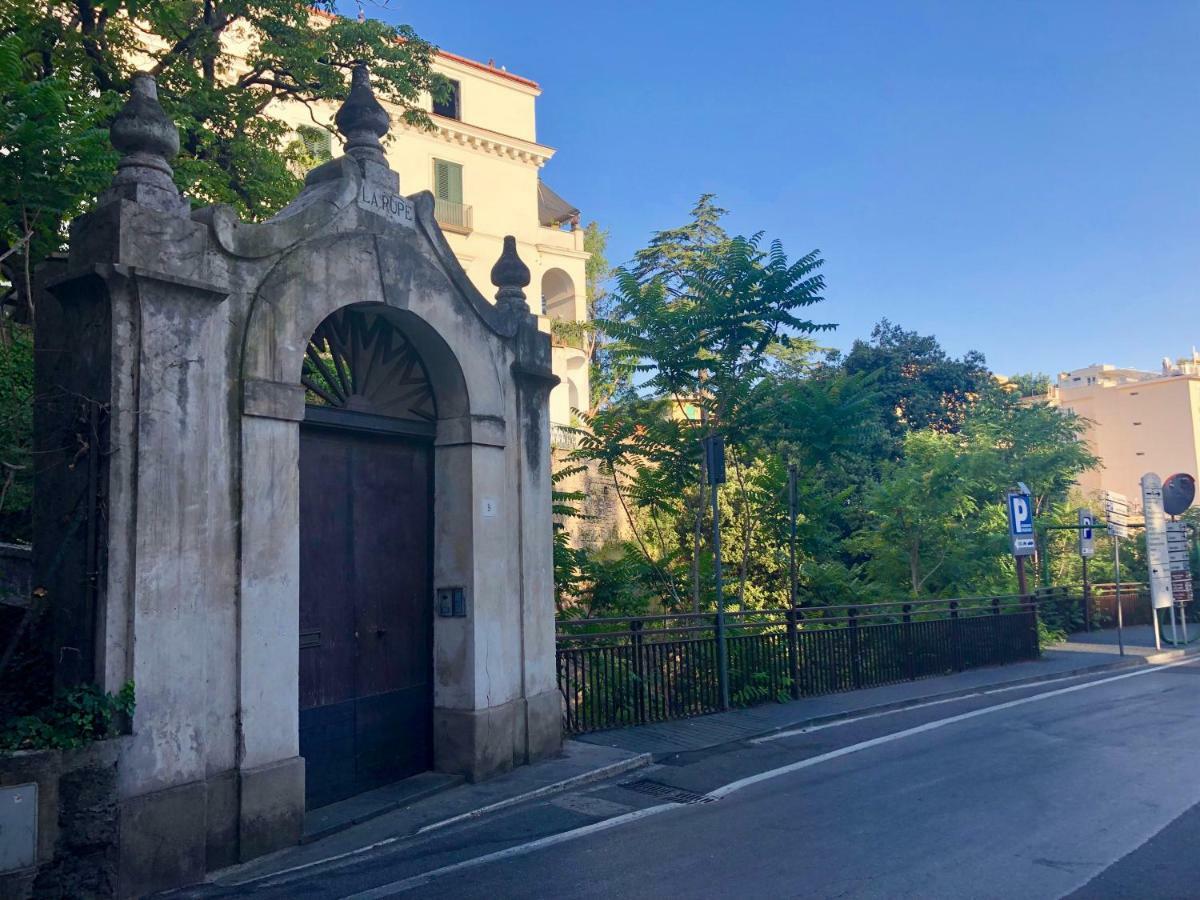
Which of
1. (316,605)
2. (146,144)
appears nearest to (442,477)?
(316,605)

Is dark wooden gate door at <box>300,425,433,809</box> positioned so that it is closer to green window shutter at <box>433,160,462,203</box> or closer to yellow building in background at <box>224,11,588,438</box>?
yellow building in background at <box>224,11,588,438</box>

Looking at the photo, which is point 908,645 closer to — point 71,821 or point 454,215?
point 71,821

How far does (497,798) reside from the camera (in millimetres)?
8148

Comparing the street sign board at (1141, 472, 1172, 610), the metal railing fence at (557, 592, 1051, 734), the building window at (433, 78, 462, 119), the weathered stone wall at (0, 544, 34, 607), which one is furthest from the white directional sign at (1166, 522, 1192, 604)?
the building window at (433, 78, 462, 119)

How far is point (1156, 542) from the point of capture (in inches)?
856

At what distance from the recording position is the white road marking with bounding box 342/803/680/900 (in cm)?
606

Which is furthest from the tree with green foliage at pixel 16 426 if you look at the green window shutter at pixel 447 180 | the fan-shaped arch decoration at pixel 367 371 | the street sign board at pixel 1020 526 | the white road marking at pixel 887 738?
the green window shutter at pixel 447 180

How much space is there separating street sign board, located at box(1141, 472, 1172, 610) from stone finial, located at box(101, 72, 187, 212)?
70.1 feet

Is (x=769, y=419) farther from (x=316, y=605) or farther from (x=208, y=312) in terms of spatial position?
(x=208, y=312)

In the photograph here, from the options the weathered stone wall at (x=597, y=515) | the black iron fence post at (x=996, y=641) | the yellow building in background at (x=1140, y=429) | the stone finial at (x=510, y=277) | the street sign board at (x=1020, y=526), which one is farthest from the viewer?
the yellow building in background at (x=1140, y=429)

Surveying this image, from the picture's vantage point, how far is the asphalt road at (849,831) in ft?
19.8

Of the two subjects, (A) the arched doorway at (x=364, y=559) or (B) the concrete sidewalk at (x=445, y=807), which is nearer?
(B) the concrete sidewalk at (x=445, y=807)

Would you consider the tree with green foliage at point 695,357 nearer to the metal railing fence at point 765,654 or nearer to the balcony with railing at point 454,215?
the metal railing fence at point 765,654

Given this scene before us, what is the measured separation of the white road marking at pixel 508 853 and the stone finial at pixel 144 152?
4.82 m
